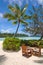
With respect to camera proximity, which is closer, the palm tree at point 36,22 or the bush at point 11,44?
the bush at point 11,44

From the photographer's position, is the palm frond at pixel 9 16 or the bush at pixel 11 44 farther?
the palm frond at pixel 9 16

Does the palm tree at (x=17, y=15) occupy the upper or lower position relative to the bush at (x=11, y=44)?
upper

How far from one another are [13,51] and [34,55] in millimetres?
4254

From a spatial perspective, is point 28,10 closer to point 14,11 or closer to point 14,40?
point 14,11

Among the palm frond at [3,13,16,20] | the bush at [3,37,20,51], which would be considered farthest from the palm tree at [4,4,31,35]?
the bush at [3,37,20,51]

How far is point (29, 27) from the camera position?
30719mm

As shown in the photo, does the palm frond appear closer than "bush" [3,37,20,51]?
No

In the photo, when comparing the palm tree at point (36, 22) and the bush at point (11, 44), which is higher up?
the palm tree at point (36, 22)

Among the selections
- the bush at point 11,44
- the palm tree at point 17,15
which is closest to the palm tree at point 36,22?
the palm tree at point 17,15

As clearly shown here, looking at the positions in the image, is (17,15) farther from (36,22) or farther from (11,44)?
(11,44)

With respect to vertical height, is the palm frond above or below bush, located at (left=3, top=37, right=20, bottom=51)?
above

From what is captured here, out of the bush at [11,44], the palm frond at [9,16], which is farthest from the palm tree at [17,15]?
the bush at [11,44]

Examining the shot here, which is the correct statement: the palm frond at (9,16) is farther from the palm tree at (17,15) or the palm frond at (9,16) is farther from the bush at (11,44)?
the bush at (11,44)

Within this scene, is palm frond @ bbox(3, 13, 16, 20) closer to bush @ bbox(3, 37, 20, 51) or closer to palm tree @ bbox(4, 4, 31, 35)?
palm tree @ bbox(4, 4, 31, 35)
